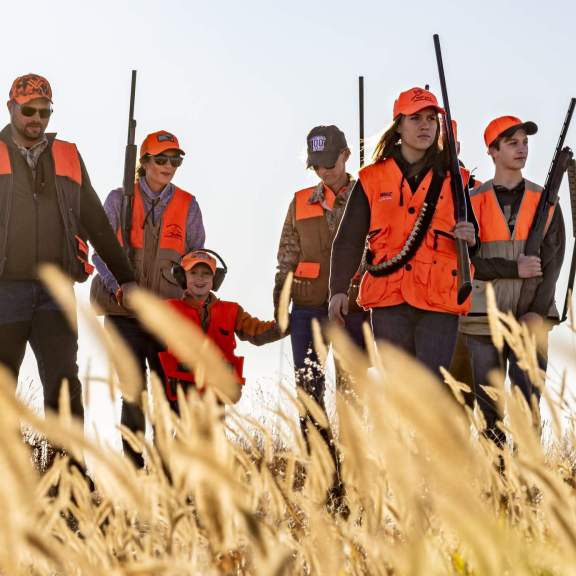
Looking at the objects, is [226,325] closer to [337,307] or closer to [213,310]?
[213,310]

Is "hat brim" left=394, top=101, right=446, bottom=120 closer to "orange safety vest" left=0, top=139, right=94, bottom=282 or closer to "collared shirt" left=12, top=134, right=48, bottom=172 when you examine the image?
"orange safety vest" left=0, top=139, right=94, bottom=282

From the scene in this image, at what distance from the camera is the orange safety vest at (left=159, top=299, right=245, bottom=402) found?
229 inches

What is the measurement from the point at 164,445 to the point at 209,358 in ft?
1.57

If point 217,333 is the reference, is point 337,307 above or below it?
above

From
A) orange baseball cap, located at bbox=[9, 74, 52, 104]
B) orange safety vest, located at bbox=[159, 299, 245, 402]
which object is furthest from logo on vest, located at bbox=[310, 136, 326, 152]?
orange baseball cap, located at bbox=[9, 74, 52, 104]

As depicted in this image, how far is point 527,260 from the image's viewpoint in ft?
18.7

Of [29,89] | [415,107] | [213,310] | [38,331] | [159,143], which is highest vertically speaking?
[29,89]

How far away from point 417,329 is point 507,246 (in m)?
1.53

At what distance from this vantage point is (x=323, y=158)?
20.7 ft

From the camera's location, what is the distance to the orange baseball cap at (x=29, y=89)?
4.94 metres

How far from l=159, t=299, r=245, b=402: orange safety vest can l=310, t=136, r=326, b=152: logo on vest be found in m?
1.11

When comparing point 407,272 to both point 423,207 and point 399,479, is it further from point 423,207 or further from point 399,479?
point 399,479

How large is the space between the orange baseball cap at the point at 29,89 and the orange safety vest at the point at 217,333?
1481 millimetres

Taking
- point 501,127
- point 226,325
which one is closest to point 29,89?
point 226,325
